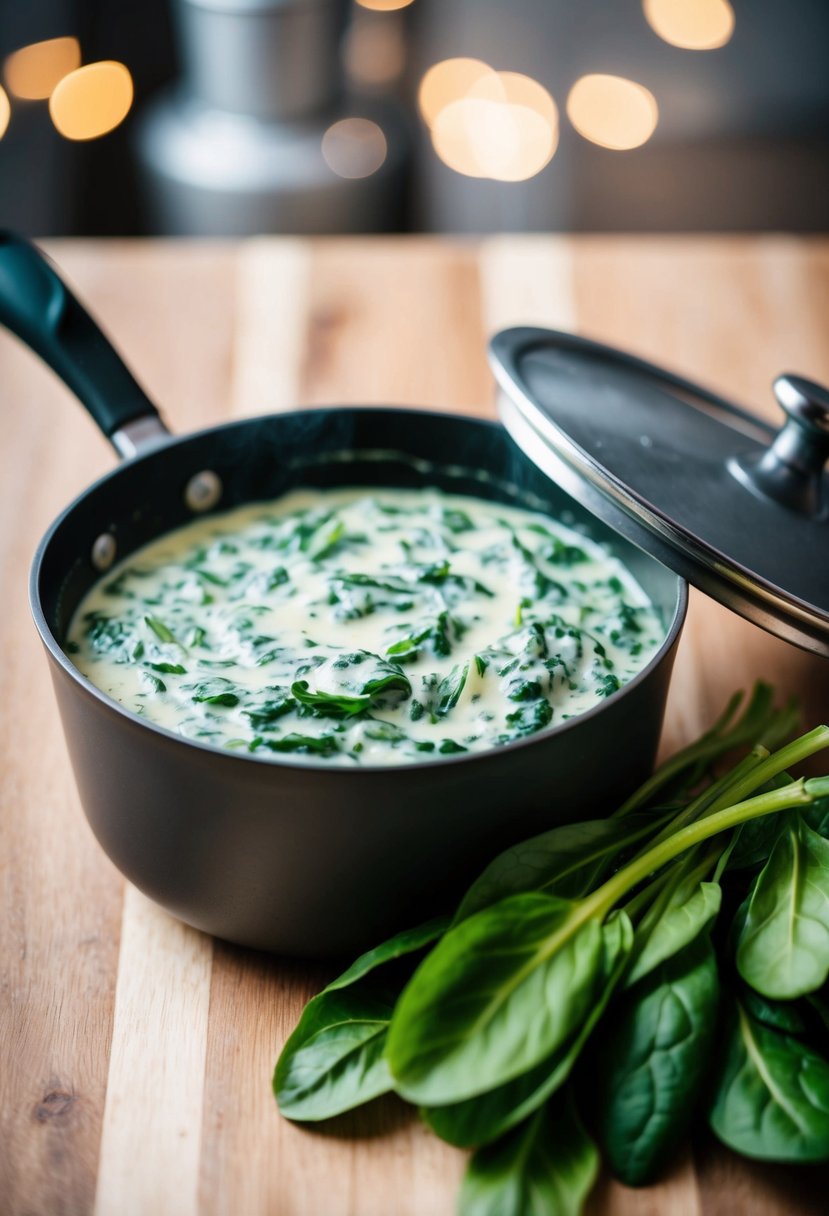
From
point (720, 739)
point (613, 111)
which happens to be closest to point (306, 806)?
point (720, 739)

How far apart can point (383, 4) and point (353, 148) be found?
1037 millimetres

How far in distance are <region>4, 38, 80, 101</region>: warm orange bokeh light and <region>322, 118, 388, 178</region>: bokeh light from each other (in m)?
0.95

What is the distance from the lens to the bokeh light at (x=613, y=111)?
4.08m

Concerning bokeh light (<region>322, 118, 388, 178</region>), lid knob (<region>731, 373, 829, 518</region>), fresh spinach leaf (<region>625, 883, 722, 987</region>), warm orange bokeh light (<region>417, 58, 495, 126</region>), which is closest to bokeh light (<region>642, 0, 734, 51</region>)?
warm orange bokeh light (<region>417, 58, 495, 126</region>)

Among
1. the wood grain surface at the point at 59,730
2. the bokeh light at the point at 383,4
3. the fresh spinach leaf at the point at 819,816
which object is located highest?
the bokeh light at the point at 383,4

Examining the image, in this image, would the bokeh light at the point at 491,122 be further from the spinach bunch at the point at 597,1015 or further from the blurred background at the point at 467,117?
the spinach bunch at the point at 597,1015

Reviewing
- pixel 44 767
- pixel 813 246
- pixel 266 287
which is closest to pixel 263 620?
pixel 44 767

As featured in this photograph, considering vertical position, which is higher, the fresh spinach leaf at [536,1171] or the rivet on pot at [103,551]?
the rivet on pot at [103,551]

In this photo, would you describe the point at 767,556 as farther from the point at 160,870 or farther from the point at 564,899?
the point at 160,870

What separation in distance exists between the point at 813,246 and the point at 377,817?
2233mm

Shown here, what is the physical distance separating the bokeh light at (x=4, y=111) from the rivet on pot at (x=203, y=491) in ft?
8.20

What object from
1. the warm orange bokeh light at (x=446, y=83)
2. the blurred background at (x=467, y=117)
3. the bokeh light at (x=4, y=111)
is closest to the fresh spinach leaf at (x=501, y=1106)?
the blurred background at (x=467, y=117)

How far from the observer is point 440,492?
6.83 ft

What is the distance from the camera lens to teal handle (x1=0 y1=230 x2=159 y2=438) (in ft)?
6.11
